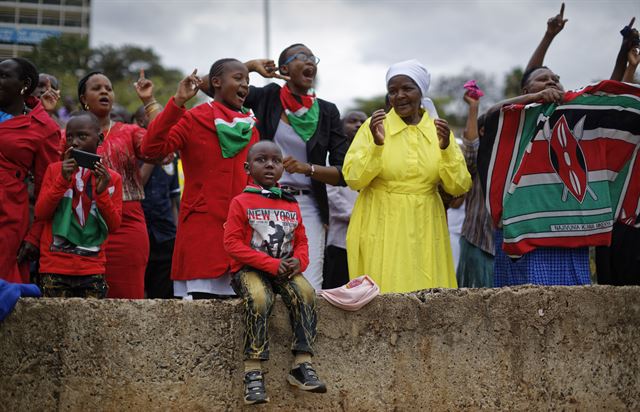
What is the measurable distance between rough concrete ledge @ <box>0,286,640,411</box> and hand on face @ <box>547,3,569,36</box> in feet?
7.55

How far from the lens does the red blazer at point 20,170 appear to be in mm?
4680

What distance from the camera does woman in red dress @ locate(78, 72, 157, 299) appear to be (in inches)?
201

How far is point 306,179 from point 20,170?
188 centimetres

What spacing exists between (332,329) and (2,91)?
259 centimetres

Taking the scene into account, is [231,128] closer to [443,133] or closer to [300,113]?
[300,113]

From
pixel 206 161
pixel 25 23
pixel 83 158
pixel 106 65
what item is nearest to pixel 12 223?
pixel 83 158

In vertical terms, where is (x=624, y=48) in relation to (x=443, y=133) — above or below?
above

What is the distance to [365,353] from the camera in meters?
4.20

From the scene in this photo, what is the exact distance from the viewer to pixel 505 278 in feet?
17.3

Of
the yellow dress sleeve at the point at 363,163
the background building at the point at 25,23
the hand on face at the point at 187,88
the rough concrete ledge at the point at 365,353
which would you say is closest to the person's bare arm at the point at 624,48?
the rough concrete ledge at the point at 365,353

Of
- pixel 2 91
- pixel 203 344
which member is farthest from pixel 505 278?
pixel 2 91

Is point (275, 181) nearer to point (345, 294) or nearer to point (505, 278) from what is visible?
point (345, 294)

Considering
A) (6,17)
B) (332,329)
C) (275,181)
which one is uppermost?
(6,17)

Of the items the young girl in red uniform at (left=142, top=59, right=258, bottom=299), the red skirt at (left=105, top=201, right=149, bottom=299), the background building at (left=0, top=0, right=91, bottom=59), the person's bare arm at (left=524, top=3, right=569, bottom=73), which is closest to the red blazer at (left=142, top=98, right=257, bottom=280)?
the young girl in red uniform at (left=142, top=59, right=258, bottom=299)
